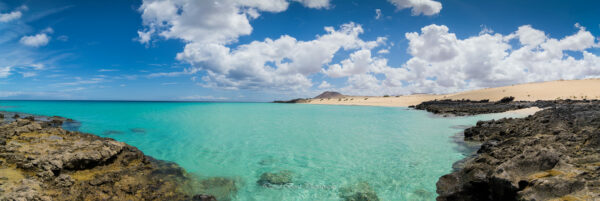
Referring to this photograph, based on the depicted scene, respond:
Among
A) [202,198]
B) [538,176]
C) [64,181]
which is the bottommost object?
[202,198]

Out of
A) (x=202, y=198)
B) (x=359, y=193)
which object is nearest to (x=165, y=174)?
(x=202, y=198)

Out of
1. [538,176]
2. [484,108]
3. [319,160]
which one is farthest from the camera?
[484,108]

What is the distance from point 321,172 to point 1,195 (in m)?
7.70

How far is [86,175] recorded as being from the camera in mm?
7000

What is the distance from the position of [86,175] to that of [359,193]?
755 cm

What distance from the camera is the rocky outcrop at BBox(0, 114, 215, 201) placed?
575 centimetres

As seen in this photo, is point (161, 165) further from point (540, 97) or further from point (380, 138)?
point (540, 97)

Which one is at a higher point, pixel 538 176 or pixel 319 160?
pixel 538 176

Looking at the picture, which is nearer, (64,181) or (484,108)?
(64,181)

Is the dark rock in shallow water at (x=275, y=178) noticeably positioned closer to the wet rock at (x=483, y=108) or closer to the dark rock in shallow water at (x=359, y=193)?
the dark rock in shallow water at (x=359, y=193)

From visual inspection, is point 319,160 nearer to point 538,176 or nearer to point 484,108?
point 538,176

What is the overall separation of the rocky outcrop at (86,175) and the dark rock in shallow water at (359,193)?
11.5 ft

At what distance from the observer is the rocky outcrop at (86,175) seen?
5.75m

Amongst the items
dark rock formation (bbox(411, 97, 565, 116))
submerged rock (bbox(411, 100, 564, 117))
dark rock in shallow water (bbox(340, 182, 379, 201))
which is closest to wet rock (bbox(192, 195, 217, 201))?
dark rock in shallow water (bbox(340, 182, 379, 201))
